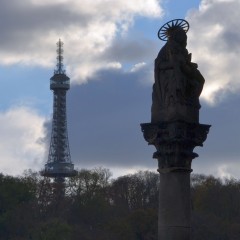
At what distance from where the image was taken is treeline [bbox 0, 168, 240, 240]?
4446 inches

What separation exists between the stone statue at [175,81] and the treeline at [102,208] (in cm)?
8328

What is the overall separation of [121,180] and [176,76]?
130909 mm

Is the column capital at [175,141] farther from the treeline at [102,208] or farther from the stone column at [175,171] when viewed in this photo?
the treeline at [102,208]

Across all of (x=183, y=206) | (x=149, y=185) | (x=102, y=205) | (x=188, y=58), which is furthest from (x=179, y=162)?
(x=149, y=185)

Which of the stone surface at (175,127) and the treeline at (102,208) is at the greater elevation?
the treeline at (102,208)

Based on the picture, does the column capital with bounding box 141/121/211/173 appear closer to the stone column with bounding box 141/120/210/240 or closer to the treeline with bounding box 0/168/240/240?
the stone column with bounding box 141/120/210/240

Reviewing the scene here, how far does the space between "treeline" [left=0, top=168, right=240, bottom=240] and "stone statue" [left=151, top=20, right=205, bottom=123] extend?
83.3 meters

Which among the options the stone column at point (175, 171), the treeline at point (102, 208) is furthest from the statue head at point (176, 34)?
the treeline at point (102, 208)

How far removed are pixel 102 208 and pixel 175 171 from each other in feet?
379

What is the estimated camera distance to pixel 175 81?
25.4 meters

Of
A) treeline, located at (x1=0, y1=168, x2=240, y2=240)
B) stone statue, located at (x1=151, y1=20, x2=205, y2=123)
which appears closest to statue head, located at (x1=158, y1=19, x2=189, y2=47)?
stone statue, located at (x1=151, y1=20, x2=205, y2=123)

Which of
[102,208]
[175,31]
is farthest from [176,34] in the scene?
[102,208]

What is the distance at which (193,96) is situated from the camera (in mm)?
25703

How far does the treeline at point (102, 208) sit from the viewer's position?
11294 cm
